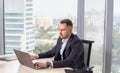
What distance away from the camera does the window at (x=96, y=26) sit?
4.12 m

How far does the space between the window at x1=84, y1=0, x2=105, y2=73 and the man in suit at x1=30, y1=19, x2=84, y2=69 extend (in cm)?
119

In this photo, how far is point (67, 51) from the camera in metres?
2.89

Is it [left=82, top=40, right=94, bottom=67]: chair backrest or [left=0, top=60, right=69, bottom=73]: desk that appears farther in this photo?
[left=82, top=40, right=94, bottom=67]: chair backrest

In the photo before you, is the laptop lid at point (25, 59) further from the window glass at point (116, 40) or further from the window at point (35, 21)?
the window glass at point (116, 40)

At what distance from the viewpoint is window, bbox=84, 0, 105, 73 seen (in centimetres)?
412

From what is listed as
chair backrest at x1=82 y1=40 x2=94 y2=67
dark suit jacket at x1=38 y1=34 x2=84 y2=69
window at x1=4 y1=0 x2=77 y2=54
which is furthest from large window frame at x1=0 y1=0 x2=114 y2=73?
dark suit jacket at x1=38 y1=34 x2=84 y2=69

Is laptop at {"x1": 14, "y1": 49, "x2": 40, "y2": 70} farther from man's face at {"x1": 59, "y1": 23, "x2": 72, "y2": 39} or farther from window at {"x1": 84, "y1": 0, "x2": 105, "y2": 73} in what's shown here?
window at {"x1": 84, "y1": 0, "x2": 105, "y2": 73}

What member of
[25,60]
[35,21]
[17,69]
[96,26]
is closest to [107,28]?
[96,26]

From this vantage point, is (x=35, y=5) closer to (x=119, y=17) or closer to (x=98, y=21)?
(x=98, y=21)

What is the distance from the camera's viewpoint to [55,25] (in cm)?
435

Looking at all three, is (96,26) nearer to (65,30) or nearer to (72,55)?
(65,30)

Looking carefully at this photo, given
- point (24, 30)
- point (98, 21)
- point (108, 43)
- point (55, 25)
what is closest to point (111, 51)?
point (108, 43)

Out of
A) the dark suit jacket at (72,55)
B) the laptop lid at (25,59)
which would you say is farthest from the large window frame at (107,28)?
the laptop lid at (25,59)

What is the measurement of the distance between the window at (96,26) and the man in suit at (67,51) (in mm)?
1187
